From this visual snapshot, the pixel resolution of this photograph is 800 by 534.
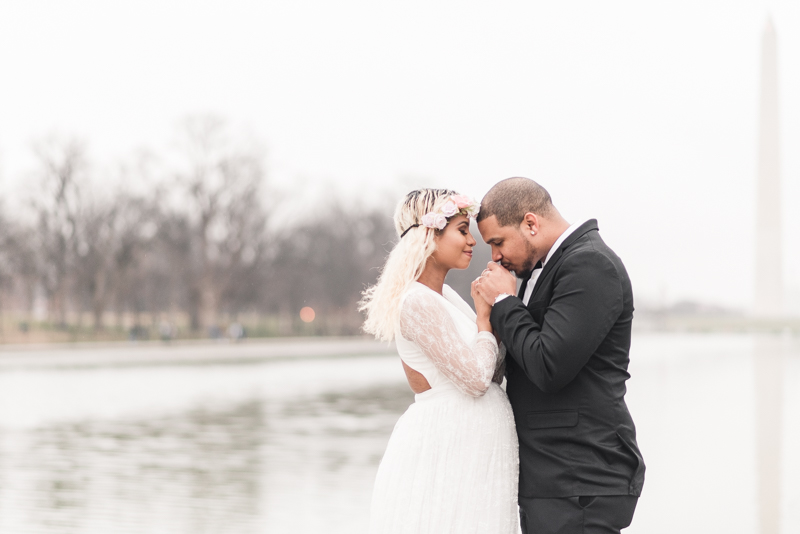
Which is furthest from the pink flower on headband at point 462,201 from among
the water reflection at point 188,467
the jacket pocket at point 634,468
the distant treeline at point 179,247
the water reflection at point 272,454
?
the distant treeline at point 179,247

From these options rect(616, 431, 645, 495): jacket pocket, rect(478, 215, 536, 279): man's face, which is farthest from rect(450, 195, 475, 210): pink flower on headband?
rect(616, 431, 645, 495): jacket pocket

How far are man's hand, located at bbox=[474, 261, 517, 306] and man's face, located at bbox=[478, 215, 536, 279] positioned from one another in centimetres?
4

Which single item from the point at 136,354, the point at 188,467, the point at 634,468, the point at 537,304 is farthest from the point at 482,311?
the point at 136,354

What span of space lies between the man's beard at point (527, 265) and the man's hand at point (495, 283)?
0.04 meters

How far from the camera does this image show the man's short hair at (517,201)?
3.07 meters

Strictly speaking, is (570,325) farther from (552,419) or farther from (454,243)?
(454,243)

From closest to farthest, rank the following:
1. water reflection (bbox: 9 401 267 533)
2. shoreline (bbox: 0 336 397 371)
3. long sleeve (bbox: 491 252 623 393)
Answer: long sleeve (bbox: 491 252 623 393), water reflection (bbox: 9 401 267 533), shoreline (bbox: 0 336 397 371)

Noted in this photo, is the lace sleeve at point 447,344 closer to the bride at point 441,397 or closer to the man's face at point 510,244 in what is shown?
the bride at point 441,397

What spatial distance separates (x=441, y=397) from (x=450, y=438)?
0.50 ft

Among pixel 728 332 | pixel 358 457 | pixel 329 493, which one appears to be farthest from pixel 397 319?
pixel 728 332

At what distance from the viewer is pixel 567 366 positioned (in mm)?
2797

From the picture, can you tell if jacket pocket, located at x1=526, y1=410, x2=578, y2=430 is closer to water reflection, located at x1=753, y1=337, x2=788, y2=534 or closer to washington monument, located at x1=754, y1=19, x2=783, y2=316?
water reflection, located at x1=753, y1=337, x2=788, y2=534

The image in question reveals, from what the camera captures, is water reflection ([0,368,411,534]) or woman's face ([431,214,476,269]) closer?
woman's face ([431,214,476,269])

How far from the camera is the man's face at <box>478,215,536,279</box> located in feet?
10.1
